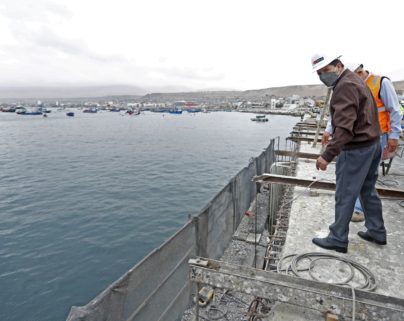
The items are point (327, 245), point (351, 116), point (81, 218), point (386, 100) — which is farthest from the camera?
→ point (81, 218)

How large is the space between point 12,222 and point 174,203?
368 inches

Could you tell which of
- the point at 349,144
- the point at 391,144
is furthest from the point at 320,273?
the point at 391,144

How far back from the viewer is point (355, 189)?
11.9 ft

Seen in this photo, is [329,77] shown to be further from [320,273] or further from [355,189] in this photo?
[320,273]

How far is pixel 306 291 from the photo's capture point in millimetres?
2281

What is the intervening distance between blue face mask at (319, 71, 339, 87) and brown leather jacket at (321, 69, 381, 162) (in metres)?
0.09

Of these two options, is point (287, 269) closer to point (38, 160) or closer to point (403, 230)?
point (403, 230)

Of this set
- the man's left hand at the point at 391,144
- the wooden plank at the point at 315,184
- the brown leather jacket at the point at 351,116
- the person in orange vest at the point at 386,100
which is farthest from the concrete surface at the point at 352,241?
the brown leather jacket at the point at 351,116

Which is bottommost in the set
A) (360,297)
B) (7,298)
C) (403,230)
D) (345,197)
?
(7,298)

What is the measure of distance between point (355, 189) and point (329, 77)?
1.58m

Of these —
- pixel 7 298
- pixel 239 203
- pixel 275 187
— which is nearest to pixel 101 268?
pixel 7 298

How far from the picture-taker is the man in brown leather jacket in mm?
3350

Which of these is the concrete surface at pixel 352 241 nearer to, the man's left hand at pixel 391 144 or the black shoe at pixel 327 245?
the black shoe at pixel 327 245

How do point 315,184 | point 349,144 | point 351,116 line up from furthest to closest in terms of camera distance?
point 315,184, point 349,144, point 351,116
